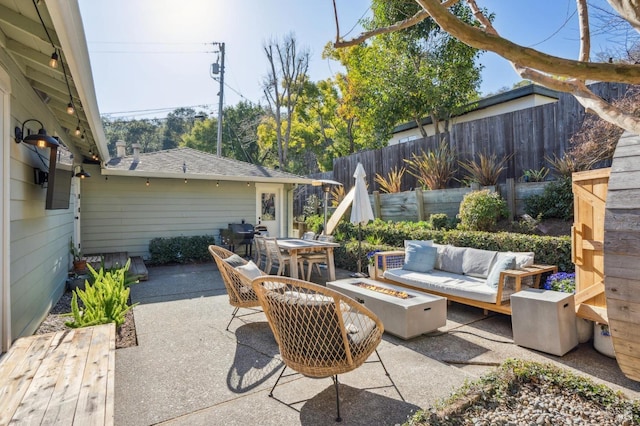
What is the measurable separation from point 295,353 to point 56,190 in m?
3.61

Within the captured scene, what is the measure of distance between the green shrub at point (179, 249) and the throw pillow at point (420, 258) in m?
5.63

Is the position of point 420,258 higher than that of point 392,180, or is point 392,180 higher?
point 392,180

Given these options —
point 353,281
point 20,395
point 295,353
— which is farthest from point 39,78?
point 353,281

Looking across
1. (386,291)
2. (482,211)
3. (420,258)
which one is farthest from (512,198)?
(386,291)

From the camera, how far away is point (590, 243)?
347 centimetres

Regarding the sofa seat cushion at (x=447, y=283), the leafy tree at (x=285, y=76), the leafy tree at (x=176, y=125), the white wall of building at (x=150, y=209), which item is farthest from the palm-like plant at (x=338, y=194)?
the leafy tree at (x=176, y=125)

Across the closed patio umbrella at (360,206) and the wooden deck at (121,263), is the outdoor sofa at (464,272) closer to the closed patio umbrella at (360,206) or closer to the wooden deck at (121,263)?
the closed patio umbrella at (360,206)

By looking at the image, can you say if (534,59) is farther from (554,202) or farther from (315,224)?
(315,224)

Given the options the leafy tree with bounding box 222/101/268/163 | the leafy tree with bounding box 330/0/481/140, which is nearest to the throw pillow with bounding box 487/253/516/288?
the leafy tree with bounding box 330/0/481/140

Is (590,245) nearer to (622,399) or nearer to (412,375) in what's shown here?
(622,399)

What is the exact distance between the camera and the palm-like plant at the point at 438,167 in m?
8.02

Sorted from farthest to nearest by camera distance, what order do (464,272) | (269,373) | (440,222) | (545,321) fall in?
(440,222) < (464,272) < (545,321) < (269,373)

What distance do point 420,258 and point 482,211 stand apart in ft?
4.89

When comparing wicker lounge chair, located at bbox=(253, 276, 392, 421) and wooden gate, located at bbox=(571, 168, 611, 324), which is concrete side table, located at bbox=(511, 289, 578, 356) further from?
wicker lounge chair, located at bbox=(253, 276, 392, 421)
